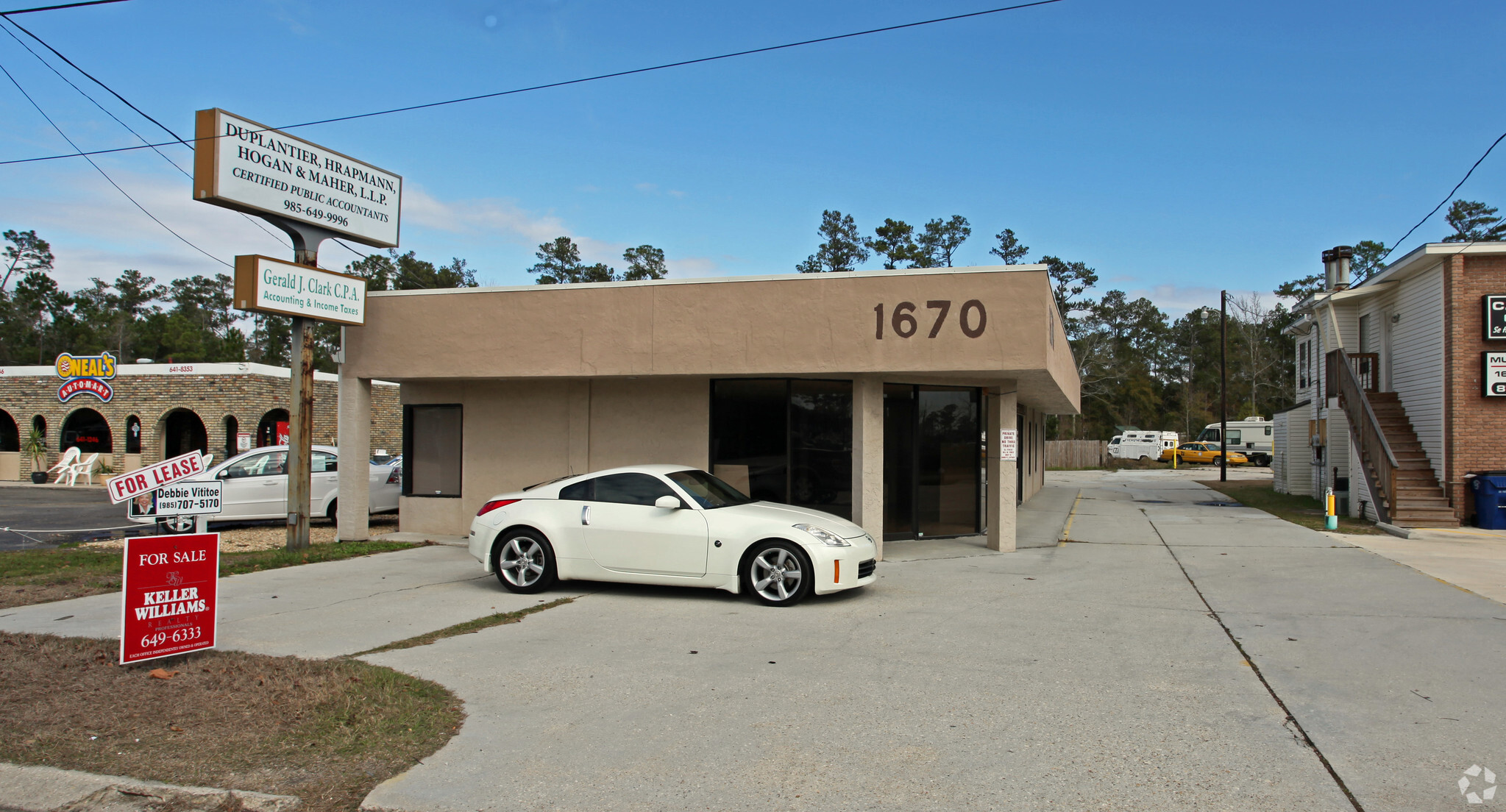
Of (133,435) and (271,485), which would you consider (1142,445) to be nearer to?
(271,485)

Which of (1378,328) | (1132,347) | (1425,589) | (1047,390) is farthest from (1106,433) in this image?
(1425,589)

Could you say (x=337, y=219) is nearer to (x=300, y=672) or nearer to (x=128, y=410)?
(x=300, y=672)

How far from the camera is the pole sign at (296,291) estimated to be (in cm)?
1205

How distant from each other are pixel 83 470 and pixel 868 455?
112ft

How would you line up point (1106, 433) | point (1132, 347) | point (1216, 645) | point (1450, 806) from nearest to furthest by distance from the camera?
1. point (1450, 806)
2. point (1216, 645)
3. point (1106, 433)
4. point (1132, 347)

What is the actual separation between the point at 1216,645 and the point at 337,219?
12.6 m

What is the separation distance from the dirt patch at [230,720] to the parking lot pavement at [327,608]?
855 mm

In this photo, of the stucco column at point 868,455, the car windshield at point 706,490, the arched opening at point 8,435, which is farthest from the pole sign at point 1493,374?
the arched opening at point 8,435

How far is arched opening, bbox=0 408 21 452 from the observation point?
130 ft

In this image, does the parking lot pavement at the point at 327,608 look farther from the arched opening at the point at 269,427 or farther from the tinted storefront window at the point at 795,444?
the arched opening at the point at 269,427

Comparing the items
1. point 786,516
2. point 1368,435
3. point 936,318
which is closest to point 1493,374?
point 1368,435

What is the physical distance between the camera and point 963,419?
1493 cm

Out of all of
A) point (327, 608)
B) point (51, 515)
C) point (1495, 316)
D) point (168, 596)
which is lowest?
point (51, 515)

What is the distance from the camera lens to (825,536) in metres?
8.97
